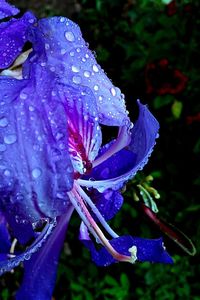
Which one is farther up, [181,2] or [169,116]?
[181,2]

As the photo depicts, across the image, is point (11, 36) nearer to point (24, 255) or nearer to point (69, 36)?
point (69, 36)

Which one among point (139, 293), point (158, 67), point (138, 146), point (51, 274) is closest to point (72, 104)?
point (138, 146)

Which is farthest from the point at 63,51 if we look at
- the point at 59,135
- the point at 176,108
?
the point at 176,108

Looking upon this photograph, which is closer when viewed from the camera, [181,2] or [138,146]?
[138,146]

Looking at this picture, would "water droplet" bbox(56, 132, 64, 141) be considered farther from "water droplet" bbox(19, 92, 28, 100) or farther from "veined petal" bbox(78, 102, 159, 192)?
"veined petal" bbox(78, 102, 159, 192)

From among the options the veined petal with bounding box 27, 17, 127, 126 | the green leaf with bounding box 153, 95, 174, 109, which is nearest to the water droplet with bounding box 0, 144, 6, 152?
the veined petal with bounding box 27, 17, 127, 126

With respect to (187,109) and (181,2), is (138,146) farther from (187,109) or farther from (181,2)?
(181,2)
